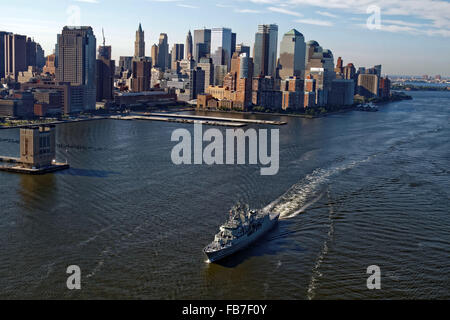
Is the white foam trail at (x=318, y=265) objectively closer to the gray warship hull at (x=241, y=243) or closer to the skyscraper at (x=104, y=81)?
the gray warship hull at (x=241, y=243)

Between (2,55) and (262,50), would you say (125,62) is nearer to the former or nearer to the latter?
(2,55)

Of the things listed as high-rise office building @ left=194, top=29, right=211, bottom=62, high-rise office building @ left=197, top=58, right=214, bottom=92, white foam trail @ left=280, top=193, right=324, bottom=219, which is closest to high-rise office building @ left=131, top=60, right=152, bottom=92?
high-rise office building @ left=197, top=58, right=214, bottom=92

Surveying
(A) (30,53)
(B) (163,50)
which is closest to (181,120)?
(A) (30,53)

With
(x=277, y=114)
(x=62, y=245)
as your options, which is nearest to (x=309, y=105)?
(x=277, y=114)

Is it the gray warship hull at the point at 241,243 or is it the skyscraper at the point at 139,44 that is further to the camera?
the skyscraper at the point at 139,44

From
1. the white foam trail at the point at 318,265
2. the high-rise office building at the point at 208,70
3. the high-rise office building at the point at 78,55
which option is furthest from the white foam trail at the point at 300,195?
the high-rise office building at the point at 208,70

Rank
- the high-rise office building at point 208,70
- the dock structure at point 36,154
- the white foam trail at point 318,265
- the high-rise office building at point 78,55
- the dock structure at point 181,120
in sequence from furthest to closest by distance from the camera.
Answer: the high-rise office building at point 208,70, the high-rise office building at point 78,55, the dock structure at point 181,120, the dock structure at point 36,154, the white foam trail at point 318,265
